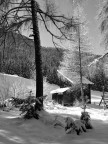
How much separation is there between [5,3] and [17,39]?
5.43ft

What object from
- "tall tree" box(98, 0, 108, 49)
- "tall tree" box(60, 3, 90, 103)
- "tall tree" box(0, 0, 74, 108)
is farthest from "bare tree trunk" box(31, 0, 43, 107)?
"tall tree" box(60, 3, 90, 103)

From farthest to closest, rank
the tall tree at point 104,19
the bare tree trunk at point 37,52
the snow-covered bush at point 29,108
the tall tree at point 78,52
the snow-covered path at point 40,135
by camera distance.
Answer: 1. the tall tree at point 78,52
2. the tall tree at point 104,19
3. the bare tree trunk at point 37,52
4. the snow-covered bush at point 29,108
5. the snow-covered path at point 40,135

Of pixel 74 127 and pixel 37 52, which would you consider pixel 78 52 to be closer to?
pixel 37 52

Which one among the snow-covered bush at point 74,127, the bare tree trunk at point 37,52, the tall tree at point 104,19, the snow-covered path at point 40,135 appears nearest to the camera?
the snow-covered path at point 40,135

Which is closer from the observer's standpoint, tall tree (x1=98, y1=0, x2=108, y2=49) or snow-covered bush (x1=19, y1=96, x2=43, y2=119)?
snow-covered bush (x1=19, y1=96, x2=43, y2=119)

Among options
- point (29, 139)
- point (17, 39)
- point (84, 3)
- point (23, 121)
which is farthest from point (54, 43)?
point (29, 139)

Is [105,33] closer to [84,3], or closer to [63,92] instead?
[84,3]

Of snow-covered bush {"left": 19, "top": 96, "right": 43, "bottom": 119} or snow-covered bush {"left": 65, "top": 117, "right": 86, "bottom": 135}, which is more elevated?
snow-covered bush {"left": 19, "top": 96, "right": 43, "bottom": 119}

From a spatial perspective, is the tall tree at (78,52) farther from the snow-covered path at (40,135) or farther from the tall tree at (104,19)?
the snow-covered path at (40,135)

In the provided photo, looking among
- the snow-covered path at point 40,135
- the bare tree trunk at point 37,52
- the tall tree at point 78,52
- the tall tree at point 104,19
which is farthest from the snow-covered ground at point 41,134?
the tall tree at point 78,52

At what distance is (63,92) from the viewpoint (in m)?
24.6

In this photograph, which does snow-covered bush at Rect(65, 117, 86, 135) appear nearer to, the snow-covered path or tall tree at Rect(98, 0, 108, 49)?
the snow-covered path

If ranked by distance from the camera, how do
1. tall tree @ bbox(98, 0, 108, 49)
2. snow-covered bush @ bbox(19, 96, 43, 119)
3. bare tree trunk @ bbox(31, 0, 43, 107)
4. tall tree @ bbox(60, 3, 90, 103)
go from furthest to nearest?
tall tree @ bbox(60, 3, 90, 103) < tall tree @ bbox(98, 0, 108, 49) < bare tree trunk @ bbox(31, 0, 43, 107) < snow-covered bush @ bbox(19, 96, 43, 119)

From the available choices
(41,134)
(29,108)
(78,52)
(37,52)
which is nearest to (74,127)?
(41,134)
